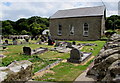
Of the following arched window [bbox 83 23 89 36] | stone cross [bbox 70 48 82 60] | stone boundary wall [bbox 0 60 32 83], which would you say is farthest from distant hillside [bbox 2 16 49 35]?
stone boundary wall [bbox 0 60 32 83]

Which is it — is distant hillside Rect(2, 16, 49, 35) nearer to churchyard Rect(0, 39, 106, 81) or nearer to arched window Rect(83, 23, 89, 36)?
arched window Rect(83, 23, 89, 36)

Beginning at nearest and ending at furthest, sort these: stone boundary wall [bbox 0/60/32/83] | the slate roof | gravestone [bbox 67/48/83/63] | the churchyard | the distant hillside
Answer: stone boundary wall [bbox 0/60/32/83], the churchyard, gravestone [bbox 67/48/83/63], the slate roof, the distant hillside

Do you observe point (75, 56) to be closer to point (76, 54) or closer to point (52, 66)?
point (76, 54)

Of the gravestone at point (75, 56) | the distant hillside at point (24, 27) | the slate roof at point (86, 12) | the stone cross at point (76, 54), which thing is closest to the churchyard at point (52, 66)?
the gravestone at point (75, 56)

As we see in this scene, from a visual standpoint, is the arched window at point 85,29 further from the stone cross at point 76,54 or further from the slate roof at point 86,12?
the stone cross at point 76,54

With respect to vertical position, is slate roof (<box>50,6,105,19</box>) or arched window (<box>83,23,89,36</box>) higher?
slate roof (<box>50,6,105,19</box>)

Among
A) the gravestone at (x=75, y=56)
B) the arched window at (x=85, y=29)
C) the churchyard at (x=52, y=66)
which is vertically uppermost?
the arched window at (x=85, y=29)

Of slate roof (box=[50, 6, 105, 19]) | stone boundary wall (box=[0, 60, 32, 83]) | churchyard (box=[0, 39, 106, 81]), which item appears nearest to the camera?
stone boundary wall (box=[0, 60, 32, 83])

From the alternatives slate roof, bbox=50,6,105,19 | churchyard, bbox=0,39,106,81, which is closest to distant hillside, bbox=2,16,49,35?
slate roof, bbox=50,6,105,19

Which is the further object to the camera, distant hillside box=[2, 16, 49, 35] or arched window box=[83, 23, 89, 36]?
distant hillside box=[2, 16, 49, 35]

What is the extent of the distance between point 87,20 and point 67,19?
4491mm

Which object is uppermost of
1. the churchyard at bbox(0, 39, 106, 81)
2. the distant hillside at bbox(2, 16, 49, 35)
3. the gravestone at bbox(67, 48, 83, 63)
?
the distant hillside at bbox(2, 16, 49, 35)

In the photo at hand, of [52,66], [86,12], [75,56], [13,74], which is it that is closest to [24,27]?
[86,12]

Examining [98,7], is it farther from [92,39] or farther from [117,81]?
[117,81]
